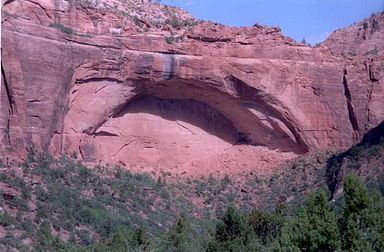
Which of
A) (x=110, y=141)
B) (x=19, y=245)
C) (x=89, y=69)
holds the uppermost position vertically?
(x=89, y=69)

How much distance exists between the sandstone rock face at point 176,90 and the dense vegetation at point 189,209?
1.56 m

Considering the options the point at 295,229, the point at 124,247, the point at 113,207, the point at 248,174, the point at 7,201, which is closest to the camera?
the point at 295,229

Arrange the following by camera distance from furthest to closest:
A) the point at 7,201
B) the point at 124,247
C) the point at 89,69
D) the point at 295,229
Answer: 1. the point at 89,69
2. the point at 7,201
3. the point at 124,247
4. the point at 295,229

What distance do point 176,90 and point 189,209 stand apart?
6683 millimetres

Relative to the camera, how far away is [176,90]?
47.1 m

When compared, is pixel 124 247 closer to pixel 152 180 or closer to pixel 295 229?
pixel 295 229

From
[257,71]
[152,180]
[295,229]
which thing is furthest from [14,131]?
[295,229]

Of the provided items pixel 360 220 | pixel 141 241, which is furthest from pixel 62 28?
pixel 360 220

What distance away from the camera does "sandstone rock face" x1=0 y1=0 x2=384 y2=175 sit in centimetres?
4275

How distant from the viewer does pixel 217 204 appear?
45.2 metres

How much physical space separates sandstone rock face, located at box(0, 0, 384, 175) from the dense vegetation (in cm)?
156

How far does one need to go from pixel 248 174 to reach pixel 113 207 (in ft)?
33.8

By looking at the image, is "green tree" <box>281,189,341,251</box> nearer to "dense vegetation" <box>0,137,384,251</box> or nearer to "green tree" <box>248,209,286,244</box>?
"dense vegetation" <box>0,137,384,251</box>

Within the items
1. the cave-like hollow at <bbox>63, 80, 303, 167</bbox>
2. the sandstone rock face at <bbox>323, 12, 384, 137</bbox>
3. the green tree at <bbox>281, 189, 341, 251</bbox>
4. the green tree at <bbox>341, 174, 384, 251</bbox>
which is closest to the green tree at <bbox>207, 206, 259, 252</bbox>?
the green tree at <bbox>281, 189, 341, 251</bbox>
